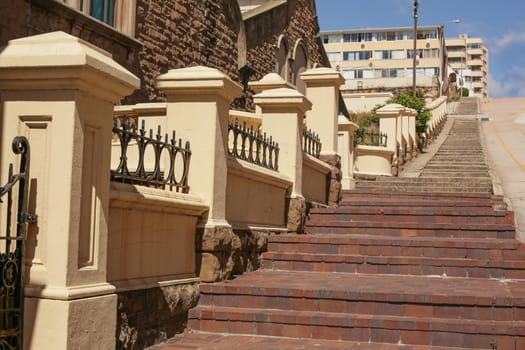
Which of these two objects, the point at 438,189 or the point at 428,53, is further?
the point at 428,53

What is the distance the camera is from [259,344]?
22.4 ft

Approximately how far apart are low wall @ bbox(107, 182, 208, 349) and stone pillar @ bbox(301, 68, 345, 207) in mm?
6044

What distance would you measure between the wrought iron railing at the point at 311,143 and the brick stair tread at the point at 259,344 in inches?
210

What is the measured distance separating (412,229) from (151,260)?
227 inches

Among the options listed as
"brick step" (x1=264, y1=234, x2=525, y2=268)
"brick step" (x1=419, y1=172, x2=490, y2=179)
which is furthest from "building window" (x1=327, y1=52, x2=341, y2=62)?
"brick step" (x1=264, y1=234, x2=525, y2=268)

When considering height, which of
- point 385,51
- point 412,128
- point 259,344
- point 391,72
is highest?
point 385,51

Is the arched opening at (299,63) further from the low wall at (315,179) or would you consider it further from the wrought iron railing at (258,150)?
the wrought iron railing at (258,150)

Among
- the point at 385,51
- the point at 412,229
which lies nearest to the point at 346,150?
the point at 412,229

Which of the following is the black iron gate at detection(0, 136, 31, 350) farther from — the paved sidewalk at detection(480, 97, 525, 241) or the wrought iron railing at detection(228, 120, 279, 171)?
the paved sidewalk at detection(480, 97, 525, 241)

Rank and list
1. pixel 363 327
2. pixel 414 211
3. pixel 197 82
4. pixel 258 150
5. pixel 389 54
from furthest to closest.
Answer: pixel 389 54 < pixel 414 211 < pixel 258 150 < pixel 197 82 < pixel 363 327

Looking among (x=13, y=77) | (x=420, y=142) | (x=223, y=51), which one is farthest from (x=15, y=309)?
(x=420, y=142)

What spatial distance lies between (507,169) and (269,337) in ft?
43.7

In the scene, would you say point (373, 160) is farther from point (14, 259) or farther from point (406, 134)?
point (14, 259)

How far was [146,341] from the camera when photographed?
21.3 feet
